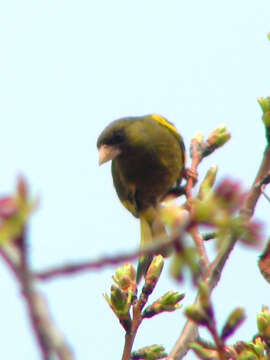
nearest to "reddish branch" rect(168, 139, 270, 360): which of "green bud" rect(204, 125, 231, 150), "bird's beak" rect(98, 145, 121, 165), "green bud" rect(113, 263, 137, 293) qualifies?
"green bud" rect(113, 263, 137, 293)

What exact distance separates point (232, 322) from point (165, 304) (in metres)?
1.38

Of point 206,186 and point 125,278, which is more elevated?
point 206,186

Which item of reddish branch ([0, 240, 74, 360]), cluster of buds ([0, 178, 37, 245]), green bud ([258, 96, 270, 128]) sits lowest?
green bud ([258, 96, 270, 128])

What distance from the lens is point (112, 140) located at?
4.93 m

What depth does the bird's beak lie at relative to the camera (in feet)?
15.6

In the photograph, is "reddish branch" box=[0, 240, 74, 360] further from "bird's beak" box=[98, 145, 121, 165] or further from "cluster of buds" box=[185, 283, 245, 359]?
"bird's beak" box=[98, 145, 121, 165]

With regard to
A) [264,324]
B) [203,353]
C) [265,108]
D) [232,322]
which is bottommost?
[264,324]

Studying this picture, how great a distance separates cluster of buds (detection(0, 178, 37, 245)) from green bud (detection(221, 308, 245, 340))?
1.94ft

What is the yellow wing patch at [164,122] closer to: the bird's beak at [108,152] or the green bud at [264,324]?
the bird's beak at [108,152]

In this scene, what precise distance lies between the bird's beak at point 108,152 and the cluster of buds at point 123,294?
236 centimetres

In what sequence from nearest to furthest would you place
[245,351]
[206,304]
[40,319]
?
[40,319] < [206,304] < [245,351]

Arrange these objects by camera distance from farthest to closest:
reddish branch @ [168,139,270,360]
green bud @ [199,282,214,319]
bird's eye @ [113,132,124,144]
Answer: bird's eye @ [113,132,124,144] < reddish branch @ [168,139,270,360] < green bud @ [199,282,214,319]

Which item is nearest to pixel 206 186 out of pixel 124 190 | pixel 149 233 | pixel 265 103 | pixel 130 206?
pixel 265 103

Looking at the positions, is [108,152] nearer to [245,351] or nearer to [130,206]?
[130,206]
